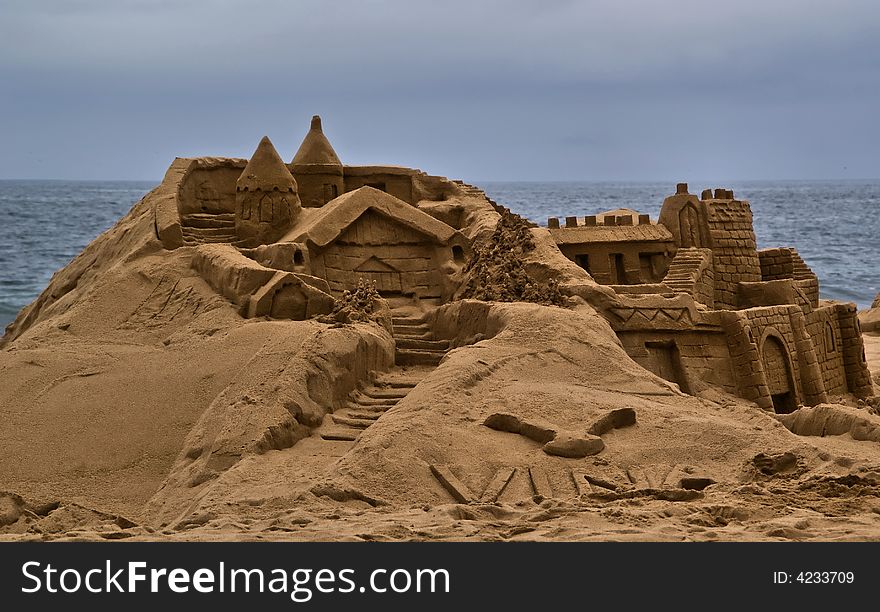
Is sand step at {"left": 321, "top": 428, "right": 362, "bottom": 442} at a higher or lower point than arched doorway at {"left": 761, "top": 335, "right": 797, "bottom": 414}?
higher

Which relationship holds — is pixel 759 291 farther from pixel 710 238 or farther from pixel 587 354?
pixel 587 354

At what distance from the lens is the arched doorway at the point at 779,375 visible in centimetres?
1688

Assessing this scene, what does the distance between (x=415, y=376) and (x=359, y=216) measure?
524 cm

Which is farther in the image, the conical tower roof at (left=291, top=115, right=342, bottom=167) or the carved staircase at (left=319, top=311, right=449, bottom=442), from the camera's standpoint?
the conical tower roof at (left=291, top=115, right=342, bottom=167)

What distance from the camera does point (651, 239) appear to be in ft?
67.1

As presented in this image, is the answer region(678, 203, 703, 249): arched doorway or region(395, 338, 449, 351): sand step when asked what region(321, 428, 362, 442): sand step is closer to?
region(395, 338, 449, 351): sand step

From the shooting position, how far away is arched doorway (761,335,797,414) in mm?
16875

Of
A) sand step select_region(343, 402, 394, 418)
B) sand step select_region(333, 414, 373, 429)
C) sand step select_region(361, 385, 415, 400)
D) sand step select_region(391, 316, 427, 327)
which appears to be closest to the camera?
sand step select_region(333, 414, 373, 429)

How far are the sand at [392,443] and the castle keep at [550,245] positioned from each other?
1.95 ft

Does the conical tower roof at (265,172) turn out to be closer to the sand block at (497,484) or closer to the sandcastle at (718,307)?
the sandcastle at (718,307)

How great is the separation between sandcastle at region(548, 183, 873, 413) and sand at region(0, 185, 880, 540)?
59cm

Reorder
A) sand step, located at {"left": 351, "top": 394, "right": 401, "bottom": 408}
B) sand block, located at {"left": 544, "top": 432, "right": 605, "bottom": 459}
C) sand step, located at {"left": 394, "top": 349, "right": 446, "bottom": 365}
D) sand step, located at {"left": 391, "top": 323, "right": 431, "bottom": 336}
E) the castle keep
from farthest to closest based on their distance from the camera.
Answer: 1. sand step, located at {"left": 391, "top": 323, "right": 431, "bottom": 336}
2. the castle keep
3. sand step, located at {"left": 394, "top": 349, "right": 446, "bottom": 365}
4. sand step, located at {"left": 351, "top": 394, "right": 401, "bottom": 408}
5. sand block, located at {"left": 544, "top": 432, "right": 605, "bottom": 459}

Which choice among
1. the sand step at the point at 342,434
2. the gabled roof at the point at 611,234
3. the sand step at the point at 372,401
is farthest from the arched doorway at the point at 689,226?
the sand step at the point at 342,434

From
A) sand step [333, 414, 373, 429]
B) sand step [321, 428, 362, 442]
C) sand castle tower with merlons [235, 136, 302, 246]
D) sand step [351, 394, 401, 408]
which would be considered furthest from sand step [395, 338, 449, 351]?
sand castle tower with merlons [235, 136, 302, 246]
